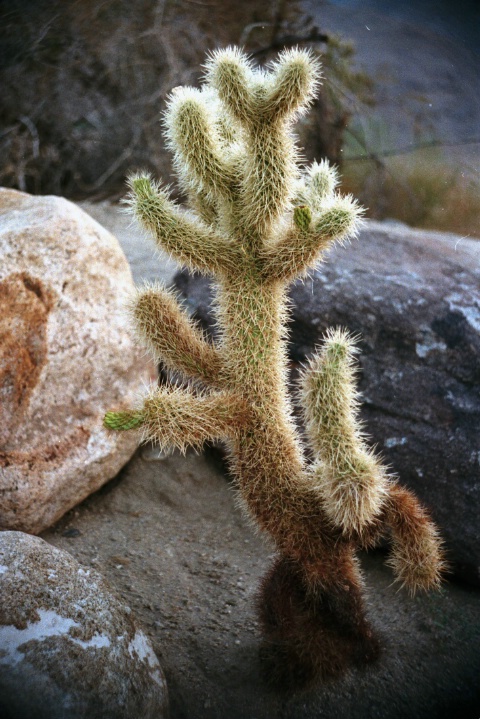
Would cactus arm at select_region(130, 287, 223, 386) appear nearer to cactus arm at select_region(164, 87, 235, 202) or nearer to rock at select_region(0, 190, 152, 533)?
cactus arm at select_region(164, 87, 235, 202)

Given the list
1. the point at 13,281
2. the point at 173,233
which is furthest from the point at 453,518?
the point at 13,281

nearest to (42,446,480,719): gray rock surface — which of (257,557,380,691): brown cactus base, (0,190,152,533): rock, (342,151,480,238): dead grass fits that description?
(257,557,380,691): brown cactus base

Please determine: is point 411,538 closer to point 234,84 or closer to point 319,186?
point 319,186

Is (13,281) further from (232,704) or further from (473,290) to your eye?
(473,290)

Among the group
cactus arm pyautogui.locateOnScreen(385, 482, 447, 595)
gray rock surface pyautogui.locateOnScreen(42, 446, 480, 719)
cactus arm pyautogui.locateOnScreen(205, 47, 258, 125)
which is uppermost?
cactus arm pyautogui.locateOnScreen(205, 47, 258, 125)

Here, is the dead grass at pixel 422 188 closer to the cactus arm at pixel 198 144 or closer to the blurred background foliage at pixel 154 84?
the blurred background foliage at pixel 154 84

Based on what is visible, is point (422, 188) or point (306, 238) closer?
point (306, 238)

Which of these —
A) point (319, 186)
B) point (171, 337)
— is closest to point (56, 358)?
point (171, 337)
